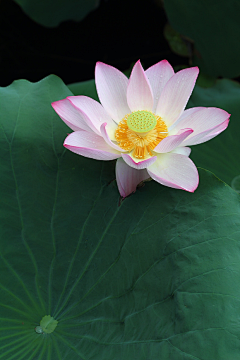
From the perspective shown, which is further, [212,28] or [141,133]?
[212,28]

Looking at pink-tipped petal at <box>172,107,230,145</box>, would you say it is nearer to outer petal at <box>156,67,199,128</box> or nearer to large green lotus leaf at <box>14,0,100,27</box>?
outer petal at <box>156,67,199,128</box>

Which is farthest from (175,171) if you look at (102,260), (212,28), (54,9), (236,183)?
(54,9)

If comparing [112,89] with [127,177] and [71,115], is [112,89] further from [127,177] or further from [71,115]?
[127,177]

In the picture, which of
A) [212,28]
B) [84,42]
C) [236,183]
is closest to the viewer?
[236,183]

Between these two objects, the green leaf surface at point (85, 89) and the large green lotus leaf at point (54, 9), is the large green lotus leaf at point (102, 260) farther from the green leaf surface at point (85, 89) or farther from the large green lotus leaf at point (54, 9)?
the large green lotus leaf at point (54, 9)

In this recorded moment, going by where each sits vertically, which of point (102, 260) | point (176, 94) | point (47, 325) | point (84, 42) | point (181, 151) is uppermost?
point (176, 94)

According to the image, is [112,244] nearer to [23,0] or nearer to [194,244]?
[194,244]

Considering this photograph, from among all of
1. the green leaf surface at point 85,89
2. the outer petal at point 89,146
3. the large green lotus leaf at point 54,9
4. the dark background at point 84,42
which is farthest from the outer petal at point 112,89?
the dark background at point 84,42
